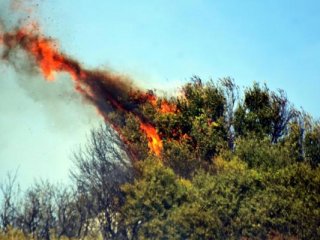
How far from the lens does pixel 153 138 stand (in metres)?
59.4

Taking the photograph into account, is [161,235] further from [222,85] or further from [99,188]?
[222,85]

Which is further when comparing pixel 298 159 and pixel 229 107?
pixel 229 107

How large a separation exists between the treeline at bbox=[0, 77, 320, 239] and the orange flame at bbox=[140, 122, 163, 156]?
98 centimetres

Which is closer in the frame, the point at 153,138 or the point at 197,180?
the point at 197,180

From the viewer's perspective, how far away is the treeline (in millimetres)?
40469

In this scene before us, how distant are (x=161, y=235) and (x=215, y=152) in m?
15.2

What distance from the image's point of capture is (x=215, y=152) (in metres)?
55.2

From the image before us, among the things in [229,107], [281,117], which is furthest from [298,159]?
[229,107]

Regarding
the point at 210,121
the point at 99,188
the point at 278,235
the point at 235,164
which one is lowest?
the point at 278,235

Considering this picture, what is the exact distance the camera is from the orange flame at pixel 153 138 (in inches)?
2277

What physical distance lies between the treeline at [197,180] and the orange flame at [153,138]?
3.21 ft

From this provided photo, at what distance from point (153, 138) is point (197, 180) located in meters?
15.5

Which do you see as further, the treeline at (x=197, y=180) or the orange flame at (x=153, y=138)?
the orange flame at (x=153, y=138)

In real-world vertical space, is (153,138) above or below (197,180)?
above
